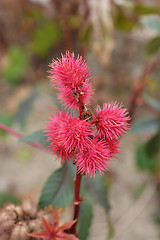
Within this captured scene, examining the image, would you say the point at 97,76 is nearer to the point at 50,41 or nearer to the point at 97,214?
the point at 50,41

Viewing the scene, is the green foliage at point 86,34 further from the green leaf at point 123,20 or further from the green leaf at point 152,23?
the green leaf at point 152,23

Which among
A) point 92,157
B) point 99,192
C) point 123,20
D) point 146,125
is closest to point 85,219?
point 99,192

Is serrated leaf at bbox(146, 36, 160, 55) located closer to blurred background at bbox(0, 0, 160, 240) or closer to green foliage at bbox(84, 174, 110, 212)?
blurred background at bbox(0, 0, 160, 240)

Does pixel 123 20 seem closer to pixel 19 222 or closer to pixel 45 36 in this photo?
pixel 45 36

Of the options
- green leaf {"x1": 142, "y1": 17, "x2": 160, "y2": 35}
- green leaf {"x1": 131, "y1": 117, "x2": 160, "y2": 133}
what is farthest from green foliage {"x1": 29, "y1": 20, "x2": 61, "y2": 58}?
green leaf {"x1": 131, "y1": 117, "x2": 160, "y2": 133}

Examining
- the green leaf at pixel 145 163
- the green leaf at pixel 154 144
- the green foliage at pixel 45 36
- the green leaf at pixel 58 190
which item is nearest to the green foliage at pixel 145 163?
the green leaf at pixel 145 163

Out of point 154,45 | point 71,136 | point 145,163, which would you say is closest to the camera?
point 71,136
